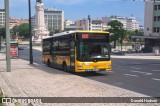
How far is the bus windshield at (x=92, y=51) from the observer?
21094 millimetres

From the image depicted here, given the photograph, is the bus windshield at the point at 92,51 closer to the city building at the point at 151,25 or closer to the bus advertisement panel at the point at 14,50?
the bus advertisement panel at the point at 14,50

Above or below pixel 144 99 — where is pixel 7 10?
Result: above

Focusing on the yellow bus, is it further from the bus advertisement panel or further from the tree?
the tree

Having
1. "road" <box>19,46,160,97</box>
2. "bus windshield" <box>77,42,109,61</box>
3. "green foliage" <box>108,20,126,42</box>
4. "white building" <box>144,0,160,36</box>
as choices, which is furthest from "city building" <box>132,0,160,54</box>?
"bus windshield" <box>77,42,109,61</box>

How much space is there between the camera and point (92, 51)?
21234mm

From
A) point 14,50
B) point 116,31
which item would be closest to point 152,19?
point 116,31

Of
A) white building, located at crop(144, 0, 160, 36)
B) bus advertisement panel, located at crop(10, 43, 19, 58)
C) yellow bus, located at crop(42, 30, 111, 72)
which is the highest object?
white building, located at crop(144, 0, 160, 36)

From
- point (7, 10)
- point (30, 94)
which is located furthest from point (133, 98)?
point (7, 10)

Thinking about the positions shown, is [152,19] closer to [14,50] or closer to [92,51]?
[14,50]

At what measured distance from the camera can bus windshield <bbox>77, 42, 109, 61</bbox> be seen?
21094 mm

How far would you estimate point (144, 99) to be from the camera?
10805 millimetres

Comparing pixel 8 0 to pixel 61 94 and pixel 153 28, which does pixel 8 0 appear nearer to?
pixel 61 94

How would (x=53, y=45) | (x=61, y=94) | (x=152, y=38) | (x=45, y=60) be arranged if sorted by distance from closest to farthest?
(x=61, y=94)
(x=53, y=45)
(x=45, y=60)
(x=152, y=38)

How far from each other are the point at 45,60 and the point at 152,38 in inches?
2393
